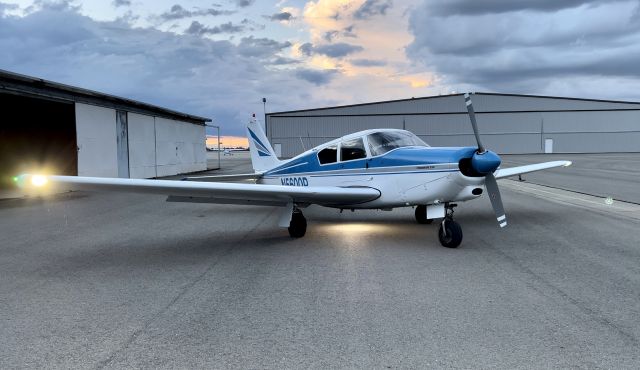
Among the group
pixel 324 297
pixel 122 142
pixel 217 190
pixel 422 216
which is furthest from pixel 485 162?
pixel 122 142

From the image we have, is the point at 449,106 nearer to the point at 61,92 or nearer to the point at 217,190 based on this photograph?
the point at 61,92

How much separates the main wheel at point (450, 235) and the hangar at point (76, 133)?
54.8 feet

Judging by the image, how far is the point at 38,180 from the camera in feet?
19.9

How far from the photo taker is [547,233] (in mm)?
9086

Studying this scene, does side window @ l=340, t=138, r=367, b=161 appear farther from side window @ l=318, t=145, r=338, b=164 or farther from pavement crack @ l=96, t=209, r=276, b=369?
pavement crack @ l=96, t=209, r=276, b=369

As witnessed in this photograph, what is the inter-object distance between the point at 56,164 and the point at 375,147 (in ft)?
67.4

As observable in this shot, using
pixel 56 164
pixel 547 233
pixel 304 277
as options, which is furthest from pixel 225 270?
pixel 56 164

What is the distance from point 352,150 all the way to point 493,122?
5473 centimetres

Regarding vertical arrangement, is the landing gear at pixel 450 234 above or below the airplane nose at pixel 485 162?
below

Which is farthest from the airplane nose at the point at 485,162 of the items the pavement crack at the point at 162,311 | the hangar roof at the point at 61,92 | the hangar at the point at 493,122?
the hangar at the point at 493,122

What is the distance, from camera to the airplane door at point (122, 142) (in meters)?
24.3

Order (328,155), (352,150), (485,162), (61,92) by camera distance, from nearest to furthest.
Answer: (485,162) < (352,150) < (328,155) < (61,92)

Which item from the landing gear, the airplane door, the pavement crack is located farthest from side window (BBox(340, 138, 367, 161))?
the airplane door

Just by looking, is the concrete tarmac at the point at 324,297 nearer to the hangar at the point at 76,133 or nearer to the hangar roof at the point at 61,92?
the hangar roof at the point at 61,92
